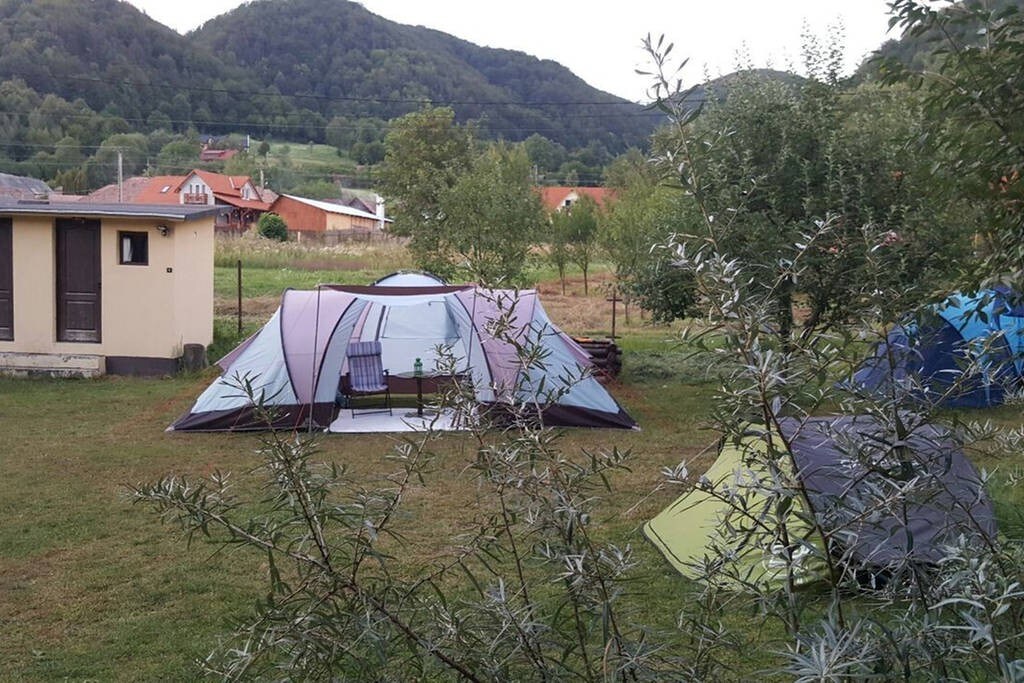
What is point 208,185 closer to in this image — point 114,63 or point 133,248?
point 114,63

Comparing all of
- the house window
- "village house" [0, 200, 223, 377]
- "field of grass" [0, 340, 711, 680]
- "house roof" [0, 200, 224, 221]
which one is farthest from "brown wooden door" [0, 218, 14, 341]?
the house window

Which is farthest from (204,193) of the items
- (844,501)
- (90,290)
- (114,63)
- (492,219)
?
(844,501)

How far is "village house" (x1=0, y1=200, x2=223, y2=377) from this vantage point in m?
13.6

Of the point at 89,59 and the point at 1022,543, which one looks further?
the point at 89,59

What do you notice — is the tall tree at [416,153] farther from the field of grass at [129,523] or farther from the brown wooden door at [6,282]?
the field of grass at [129,523]

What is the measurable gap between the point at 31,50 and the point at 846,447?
7700cm

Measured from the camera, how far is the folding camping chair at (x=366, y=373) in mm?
11844

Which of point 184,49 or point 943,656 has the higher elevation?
point 184,49

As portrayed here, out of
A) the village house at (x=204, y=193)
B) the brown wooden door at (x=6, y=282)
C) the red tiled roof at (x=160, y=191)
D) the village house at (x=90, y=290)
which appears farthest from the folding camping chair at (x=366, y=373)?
the red tiled roof at (x=160, y=191)

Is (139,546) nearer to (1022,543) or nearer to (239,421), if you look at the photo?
(239,421)

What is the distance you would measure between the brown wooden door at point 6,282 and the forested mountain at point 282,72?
54.4m

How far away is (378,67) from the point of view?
87375mm

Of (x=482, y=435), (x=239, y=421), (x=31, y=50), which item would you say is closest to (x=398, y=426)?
(x=239, y=421)

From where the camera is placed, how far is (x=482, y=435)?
250 cm
